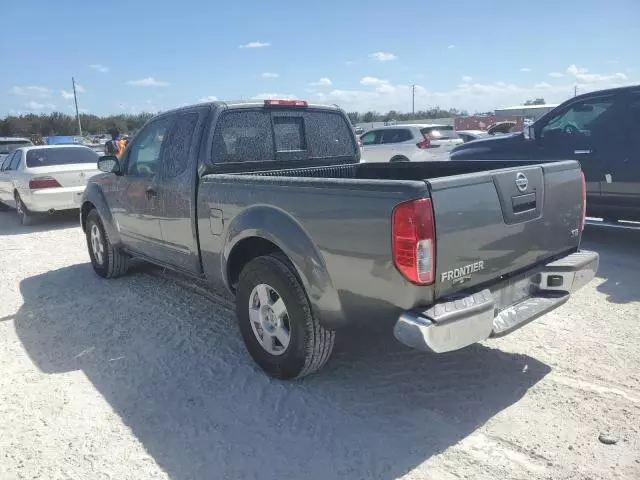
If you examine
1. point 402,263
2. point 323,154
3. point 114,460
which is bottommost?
point 114,460

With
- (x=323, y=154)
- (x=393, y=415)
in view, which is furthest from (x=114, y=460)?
(x=323, y=154)

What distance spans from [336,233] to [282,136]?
197 cm

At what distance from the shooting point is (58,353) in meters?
4.14

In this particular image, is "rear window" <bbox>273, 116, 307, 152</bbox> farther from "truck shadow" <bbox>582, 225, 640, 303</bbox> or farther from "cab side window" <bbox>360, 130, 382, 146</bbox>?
"cab side window" <bbox>360, 130, 382, 146</bbox>

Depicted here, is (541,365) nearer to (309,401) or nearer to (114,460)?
(309,401)

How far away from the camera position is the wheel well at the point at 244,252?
3.62 m

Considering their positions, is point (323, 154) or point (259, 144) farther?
point (323, 154)

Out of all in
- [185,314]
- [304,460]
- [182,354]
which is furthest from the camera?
[185,314]

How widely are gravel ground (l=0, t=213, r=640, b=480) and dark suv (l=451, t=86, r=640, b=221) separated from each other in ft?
6.64

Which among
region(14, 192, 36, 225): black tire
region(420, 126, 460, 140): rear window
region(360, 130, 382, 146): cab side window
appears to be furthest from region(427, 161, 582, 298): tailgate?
region(360, 130, 382, 146): cab side window

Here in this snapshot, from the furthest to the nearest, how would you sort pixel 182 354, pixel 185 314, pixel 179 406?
pixel 185 314, pixel 182 354, pixel 179 406

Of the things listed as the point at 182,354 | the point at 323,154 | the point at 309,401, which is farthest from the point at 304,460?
the point at 323,154

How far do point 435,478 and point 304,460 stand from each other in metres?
0.67

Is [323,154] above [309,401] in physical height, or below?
above
